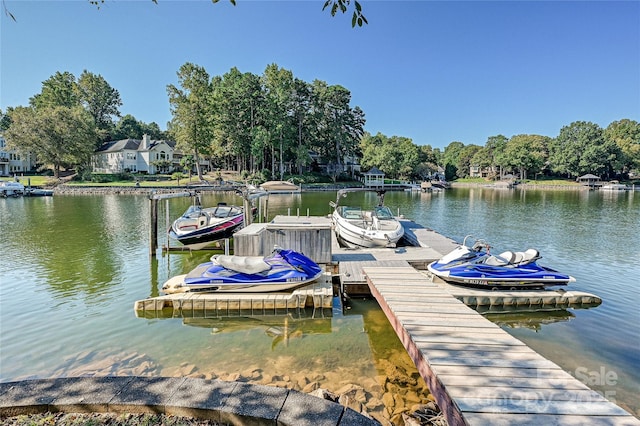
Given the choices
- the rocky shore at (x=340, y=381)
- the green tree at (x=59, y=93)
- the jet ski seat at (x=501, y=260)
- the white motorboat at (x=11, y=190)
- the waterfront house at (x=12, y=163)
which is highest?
the green tree at (x=59, y=93)

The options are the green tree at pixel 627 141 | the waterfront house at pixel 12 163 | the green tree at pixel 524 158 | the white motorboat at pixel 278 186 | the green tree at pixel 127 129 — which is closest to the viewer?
the white motorboat at pixel 278 186

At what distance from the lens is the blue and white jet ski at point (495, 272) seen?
26.9ft

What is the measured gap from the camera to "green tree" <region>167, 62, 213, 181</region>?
51562 millimetres

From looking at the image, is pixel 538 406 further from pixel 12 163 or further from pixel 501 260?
pixel 12 163

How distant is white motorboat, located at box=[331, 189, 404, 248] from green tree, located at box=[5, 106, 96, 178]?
184ft

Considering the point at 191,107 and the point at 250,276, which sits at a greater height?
the point at 191,107

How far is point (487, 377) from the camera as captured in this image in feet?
12.3

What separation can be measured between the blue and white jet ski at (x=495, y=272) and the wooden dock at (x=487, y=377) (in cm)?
246

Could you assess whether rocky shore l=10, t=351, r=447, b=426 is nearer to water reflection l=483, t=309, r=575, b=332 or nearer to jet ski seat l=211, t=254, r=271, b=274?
jet ski seat l=211, t=254, r=271, b=274

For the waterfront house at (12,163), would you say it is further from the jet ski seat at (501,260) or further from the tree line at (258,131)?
the jet ski seat at (501,260)

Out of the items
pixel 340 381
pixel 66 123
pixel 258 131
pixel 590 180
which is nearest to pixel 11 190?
pixel 66 123

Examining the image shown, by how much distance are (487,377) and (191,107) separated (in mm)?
55703

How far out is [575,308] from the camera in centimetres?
827

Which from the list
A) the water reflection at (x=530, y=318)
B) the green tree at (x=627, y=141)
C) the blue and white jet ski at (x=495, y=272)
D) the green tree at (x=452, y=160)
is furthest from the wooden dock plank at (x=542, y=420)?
the green tree at (x=452, y=160)
